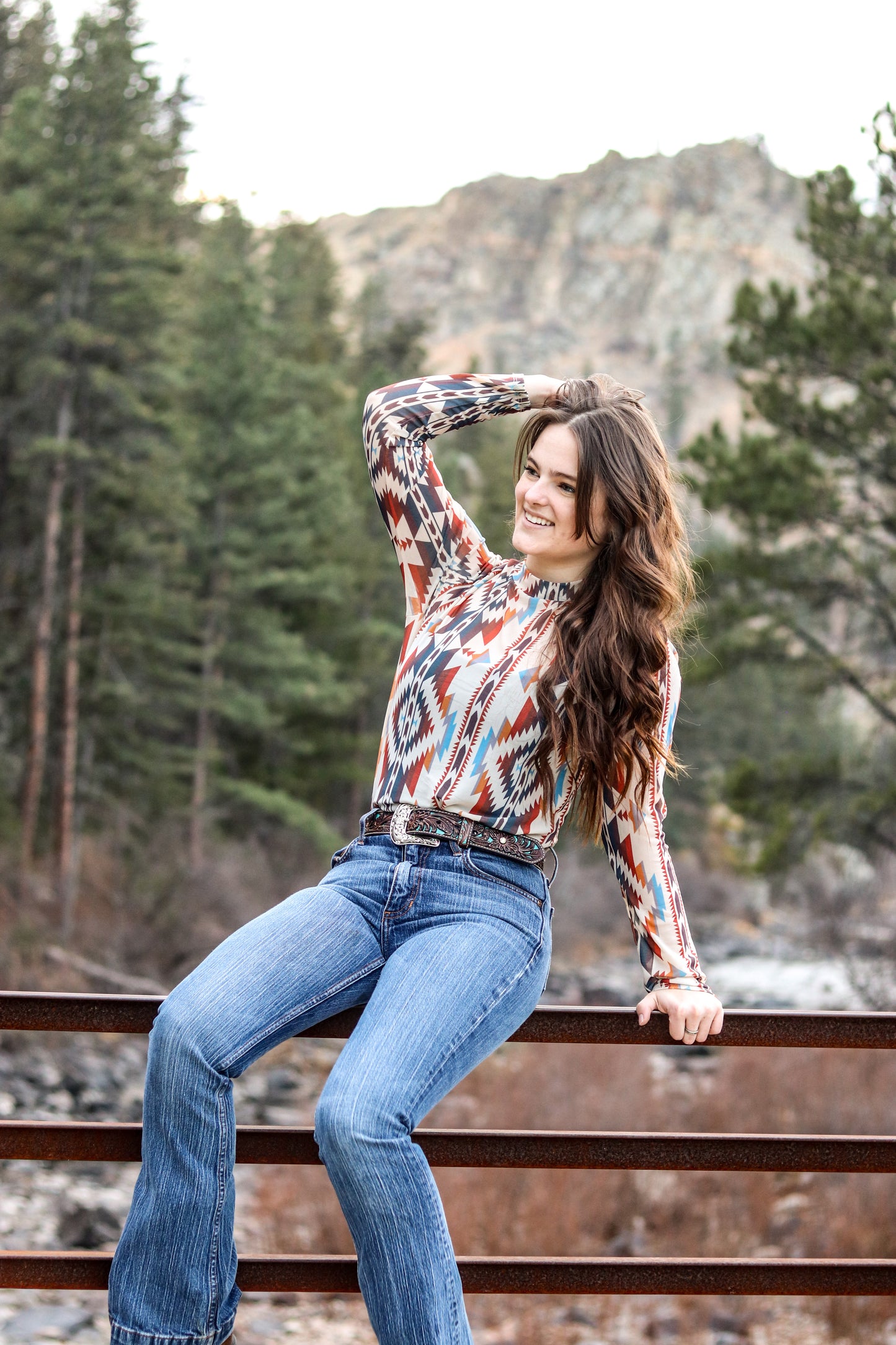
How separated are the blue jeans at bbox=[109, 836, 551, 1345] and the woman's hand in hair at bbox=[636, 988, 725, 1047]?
0.20 metres

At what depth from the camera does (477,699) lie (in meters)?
2.22

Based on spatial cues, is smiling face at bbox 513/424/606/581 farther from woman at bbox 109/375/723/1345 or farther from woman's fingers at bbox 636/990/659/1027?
woman's fingers at bbox 636/990/659/1027

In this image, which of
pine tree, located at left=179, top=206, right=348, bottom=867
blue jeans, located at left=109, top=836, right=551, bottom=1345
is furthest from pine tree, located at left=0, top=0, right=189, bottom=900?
blue jeans, located at left=109, top=836, right=551, bottom=1345

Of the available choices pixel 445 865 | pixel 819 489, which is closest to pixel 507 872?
pixel 445 865

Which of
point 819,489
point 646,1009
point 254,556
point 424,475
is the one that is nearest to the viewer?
point 646,1009

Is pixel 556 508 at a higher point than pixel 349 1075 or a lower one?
higher

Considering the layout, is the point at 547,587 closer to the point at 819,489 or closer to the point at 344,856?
the point at 344,856

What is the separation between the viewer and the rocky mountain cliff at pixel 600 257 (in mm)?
129500

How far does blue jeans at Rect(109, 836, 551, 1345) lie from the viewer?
1.78m

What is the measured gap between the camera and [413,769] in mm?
2227

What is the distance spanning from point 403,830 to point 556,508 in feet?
2.17

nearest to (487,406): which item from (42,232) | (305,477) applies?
(42,232)

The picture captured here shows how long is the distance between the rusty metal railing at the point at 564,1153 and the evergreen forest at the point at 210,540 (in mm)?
7455

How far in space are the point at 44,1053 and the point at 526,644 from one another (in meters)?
11.4
